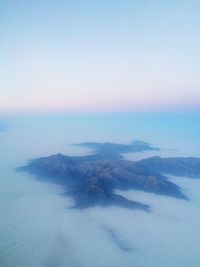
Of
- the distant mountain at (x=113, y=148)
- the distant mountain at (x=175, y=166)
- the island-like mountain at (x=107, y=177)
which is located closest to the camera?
the island-like mountain at (x=107, y=177)

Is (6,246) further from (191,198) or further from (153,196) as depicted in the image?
(191,198)

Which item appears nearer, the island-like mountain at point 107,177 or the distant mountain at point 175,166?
the island-like mountain at point 107,177

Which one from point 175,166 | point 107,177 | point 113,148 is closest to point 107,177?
point 107,177

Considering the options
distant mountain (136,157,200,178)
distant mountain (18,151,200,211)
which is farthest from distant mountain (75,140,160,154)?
distant mountain (18,151,200,211)

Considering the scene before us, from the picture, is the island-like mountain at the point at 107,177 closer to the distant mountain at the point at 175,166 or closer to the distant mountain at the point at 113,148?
the distant mountain at the point at 175,166

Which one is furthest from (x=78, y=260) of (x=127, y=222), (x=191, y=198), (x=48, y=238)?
(x=191, y=198)

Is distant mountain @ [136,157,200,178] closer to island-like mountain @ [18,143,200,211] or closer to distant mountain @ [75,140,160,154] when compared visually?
island-like mountain @ [18,143,200,211]

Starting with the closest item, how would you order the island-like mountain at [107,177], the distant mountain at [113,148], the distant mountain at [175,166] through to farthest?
the island-like mountain at [107,177] < the distant mountain at [175,166] < the distant mountain at [113,148]

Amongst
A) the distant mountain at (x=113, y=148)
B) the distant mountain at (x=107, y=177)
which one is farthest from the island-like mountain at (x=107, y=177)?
the distant mountain at (x=113, y=148)
